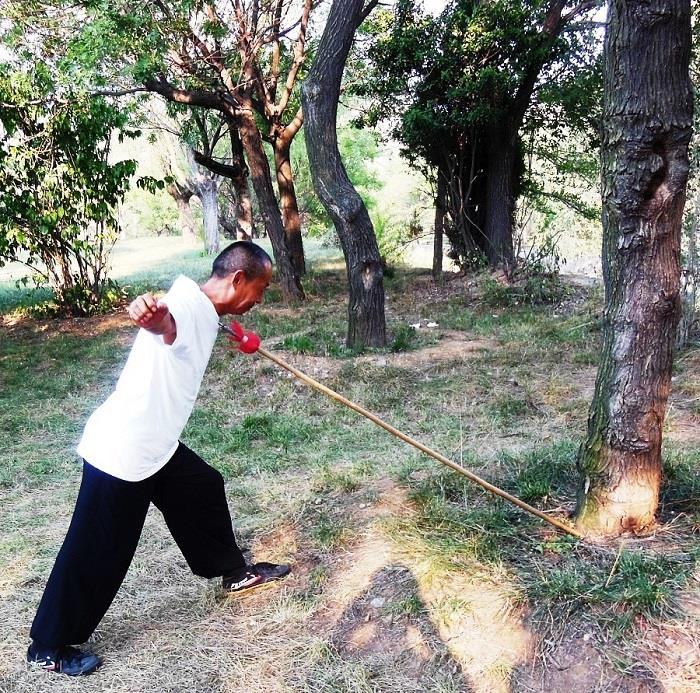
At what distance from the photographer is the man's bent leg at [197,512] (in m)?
2.74

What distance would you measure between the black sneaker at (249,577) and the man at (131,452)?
1.89 feet

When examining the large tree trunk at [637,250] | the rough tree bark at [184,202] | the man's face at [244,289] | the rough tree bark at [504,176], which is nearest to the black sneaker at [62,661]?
the man's face at [244,289]

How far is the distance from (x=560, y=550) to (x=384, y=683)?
0.92 m

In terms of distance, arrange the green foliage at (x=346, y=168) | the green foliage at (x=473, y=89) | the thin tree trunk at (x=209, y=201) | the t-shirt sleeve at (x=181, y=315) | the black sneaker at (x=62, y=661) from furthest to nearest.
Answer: the green foliage at (x=346, y=168) → the thin tree trunk at (x=209, y=201) → the green foliage at (x=473, y=89) → the black sneaker at (x=62, y=661) → the t-shirt sleeve at (x=181, y=315)

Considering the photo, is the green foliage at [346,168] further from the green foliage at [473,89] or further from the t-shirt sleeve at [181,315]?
the t-shirt sleeve at [181,315]

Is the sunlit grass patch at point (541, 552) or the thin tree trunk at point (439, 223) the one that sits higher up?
the thin tree trunk at point (439, 223)

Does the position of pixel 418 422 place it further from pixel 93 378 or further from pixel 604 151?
pixel 93 378

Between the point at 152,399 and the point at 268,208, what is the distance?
27.8 ft

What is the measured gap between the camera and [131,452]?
244cm

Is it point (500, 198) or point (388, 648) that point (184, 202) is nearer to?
point (500, 198)

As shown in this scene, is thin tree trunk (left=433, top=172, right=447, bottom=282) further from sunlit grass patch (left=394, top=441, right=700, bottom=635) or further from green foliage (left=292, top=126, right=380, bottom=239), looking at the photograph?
green foliage (left=292, top=126, right=380, bottom=239)

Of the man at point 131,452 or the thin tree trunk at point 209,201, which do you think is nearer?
the man at point 131,452

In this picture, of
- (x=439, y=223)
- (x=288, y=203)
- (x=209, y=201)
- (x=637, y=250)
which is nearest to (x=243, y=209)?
(x=288, y=203)

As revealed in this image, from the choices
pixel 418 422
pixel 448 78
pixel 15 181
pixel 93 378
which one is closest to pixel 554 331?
pixel 418 422
